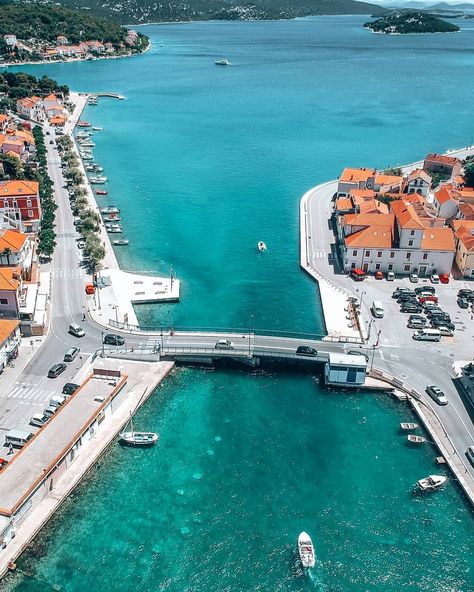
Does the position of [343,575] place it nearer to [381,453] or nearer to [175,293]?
[381,453]

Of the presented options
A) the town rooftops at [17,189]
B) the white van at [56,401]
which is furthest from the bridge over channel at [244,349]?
the town rooftops at [17,189]

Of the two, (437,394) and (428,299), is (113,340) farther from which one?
(428,299)

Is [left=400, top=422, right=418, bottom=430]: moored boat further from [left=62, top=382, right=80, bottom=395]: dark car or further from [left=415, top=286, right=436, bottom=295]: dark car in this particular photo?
[left=62, top=382, right=80, bottom=395]: dark car

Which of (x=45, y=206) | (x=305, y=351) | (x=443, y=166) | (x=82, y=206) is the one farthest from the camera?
(x=443, y=166)

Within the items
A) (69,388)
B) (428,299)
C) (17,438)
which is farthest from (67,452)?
(428,299)

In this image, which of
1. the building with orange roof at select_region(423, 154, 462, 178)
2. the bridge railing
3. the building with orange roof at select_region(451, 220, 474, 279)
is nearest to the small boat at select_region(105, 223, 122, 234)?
the bridge railing

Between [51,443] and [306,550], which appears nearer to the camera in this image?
[306,550]

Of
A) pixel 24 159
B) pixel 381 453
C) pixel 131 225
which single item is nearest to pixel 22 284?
pixel 131 225
